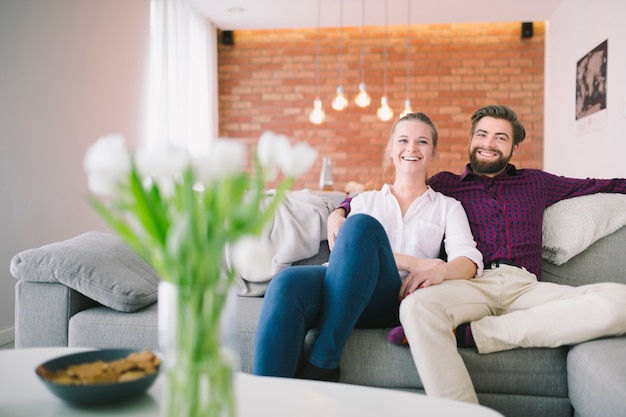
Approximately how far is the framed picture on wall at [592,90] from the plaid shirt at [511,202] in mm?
2275

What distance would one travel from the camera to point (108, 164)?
0.60 meters

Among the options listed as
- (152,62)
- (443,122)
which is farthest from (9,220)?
(443,122)

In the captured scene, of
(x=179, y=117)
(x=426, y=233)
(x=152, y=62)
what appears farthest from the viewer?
(x=179, y=117)

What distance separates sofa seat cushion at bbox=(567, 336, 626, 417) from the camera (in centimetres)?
128

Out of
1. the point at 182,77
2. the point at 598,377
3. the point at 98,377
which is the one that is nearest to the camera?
the point at 98,377

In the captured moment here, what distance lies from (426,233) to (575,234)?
0.58m

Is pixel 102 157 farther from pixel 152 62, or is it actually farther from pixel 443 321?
pixel 152 62

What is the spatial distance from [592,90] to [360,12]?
2310 mm

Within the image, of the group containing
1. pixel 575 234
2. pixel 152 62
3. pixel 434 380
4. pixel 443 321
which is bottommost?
pixel 434 380

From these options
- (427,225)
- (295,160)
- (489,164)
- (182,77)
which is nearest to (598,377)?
(427,225)

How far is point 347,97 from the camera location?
6.31 metres

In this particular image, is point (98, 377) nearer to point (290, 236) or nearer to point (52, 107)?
point (290, 236)

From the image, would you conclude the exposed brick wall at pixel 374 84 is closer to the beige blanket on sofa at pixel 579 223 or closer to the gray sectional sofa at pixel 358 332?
the beige blanket on sofa at pixel 579 223

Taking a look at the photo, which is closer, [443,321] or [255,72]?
[443,321]
